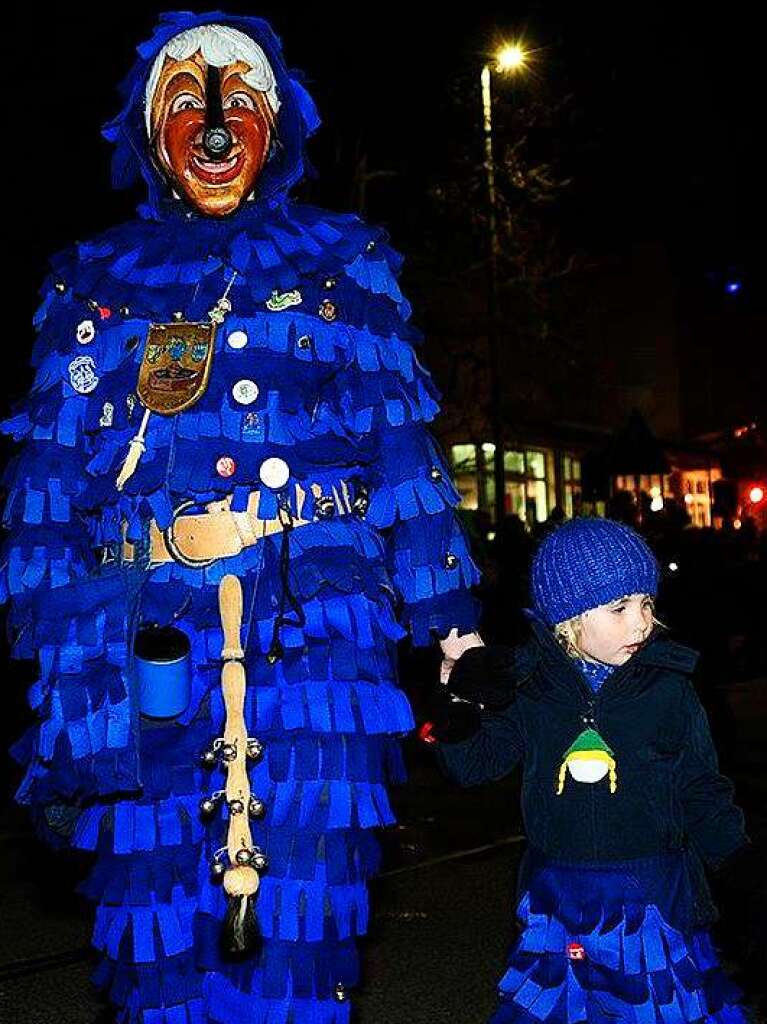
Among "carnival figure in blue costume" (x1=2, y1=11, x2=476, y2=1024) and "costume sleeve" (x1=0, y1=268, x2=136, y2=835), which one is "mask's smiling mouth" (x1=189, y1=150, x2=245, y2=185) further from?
"costume sleeve" (x1=0, y1=268, x2=136, y2=835)

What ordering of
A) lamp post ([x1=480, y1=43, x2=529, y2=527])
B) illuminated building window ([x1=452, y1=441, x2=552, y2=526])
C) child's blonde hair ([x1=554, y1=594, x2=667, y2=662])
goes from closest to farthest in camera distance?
→ child's blonde hair ([x1=554, y1=594, x2=667, y2=662]) < lamp post ([x1=480, y1=43, x2=529, y2=527]) < illuminated building window ([x1=452, y1=441, x2=552, y2=526])

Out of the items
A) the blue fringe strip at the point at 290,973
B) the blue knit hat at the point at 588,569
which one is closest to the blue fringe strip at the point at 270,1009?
the blue fringe strip at the point at 290,973

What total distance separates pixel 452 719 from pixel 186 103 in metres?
1.65

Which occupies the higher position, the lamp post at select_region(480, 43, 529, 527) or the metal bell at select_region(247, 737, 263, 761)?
the lamp post at select_region(480, 43, 529, 527)

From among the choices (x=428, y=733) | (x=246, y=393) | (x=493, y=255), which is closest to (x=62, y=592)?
(x=246, y=393)

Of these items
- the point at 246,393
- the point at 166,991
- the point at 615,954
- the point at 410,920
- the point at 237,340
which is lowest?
the point at 410,920

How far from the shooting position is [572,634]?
3.23 meters

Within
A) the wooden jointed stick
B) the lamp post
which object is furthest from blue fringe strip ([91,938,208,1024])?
the lamp post

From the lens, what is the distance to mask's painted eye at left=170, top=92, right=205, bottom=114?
11.6ft

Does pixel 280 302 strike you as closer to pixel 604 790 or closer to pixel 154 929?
pixel 604 790

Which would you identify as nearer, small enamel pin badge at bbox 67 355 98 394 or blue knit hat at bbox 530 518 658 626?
blue knit hat at bbox 530 518 658 626

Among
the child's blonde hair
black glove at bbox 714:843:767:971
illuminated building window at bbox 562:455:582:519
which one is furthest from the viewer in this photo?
illuminated building window at bbox 562:455:582:519

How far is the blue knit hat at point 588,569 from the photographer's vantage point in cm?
312

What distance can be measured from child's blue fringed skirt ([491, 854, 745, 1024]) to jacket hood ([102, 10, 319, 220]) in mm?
1774
